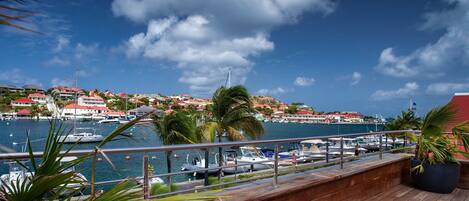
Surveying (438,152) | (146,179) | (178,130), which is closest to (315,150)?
(178,130)

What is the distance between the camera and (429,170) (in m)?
6.00

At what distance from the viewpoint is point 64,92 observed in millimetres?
1975

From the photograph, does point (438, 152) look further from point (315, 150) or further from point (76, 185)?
point (315, 150)

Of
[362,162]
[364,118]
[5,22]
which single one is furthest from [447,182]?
[364,118]

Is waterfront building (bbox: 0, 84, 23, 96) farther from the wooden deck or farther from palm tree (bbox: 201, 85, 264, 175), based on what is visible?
palm tree (bbox: 201, 85, 264, 175)

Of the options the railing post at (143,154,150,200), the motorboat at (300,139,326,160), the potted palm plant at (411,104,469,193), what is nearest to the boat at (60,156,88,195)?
the railing post at (143,154,150,200)

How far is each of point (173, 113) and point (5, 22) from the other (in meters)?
11.4

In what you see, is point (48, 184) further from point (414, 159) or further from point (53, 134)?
point (414, 159)

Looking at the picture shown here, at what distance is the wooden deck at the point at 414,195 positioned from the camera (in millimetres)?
5582

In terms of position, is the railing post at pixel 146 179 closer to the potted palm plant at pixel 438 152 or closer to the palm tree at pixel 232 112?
the potted palm plant at pixel 438 152

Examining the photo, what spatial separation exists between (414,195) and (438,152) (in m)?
0.85

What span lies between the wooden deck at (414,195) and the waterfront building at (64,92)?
479cm

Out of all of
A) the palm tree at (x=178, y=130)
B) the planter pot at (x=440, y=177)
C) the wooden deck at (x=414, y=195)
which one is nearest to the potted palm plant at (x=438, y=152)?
the planter pot at (x=440, y=177)

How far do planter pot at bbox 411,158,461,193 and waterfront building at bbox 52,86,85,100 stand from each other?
5.97 meters
